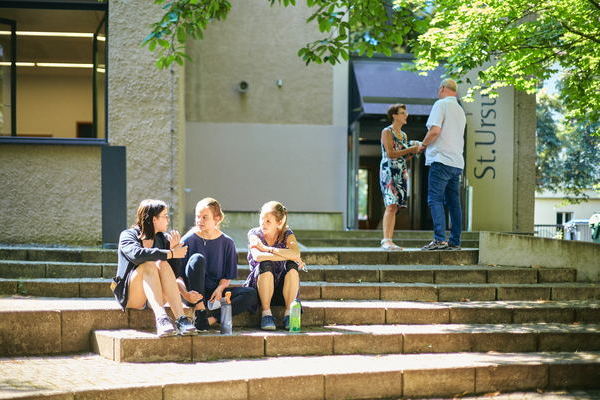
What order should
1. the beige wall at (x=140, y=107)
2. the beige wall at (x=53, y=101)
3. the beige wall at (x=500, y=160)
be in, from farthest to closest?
1. the beige wall at (x=500, y=160)
2. the beige wall at (x=53, y=101)
3. the beige wall at (x=140, y=107)

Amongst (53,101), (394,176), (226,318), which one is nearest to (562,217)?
(394,176)

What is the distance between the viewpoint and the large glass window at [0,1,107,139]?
975cm

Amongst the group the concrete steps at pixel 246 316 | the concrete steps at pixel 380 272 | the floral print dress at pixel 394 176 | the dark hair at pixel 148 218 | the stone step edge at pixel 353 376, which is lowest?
the stone step edge at pixel 353 376

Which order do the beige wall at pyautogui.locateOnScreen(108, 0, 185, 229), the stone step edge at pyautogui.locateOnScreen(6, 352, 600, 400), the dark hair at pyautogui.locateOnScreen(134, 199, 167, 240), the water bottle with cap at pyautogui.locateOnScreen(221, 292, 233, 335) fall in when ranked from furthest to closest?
the beige wall at pyautogui.locateOnScreen(108, 0, 185, 229)
the dark hair at pyautogui.locateOnScreen(134, 199, 167, 240)
the water bottle with cap at pyautogui.locateOnScreen(221, 292, 233, 335)
the stone step edge at pyautogui.locateOnScreen(6, 352, 600, 400)

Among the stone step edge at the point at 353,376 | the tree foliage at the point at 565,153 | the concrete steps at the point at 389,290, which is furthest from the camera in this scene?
the tree foliage at the point at 565,153

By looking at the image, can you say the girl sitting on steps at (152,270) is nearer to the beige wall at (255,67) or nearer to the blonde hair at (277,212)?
the blonde hair at (277,212)

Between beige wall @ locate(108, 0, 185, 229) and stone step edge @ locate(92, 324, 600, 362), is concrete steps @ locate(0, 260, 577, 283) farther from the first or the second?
beige wall @ locate(108, 0, 185, 229)

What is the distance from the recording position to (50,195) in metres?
9.38

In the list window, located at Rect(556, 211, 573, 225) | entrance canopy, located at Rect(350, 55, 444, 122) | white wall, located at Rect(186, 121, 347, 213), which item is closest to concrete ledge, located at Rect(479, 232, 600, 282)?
entrance canopy, located at Rect(350, 55, 444, 122)

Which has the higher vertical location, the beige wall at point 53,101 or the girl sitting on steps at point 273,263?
the beige wall at point 53,101

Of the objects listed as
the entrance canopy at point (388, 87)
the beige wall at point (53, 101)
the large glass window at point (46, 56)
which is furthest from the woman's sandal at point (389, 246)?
the entrance canopy at point (388, 87)

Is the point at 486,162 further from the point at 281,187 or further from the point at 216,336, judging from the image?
the point at 216,336

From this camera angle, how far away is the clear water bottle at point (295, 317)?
6039mm

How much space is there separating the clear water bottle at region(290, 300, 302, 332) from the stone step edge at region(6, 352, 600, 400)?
1.18 feet
